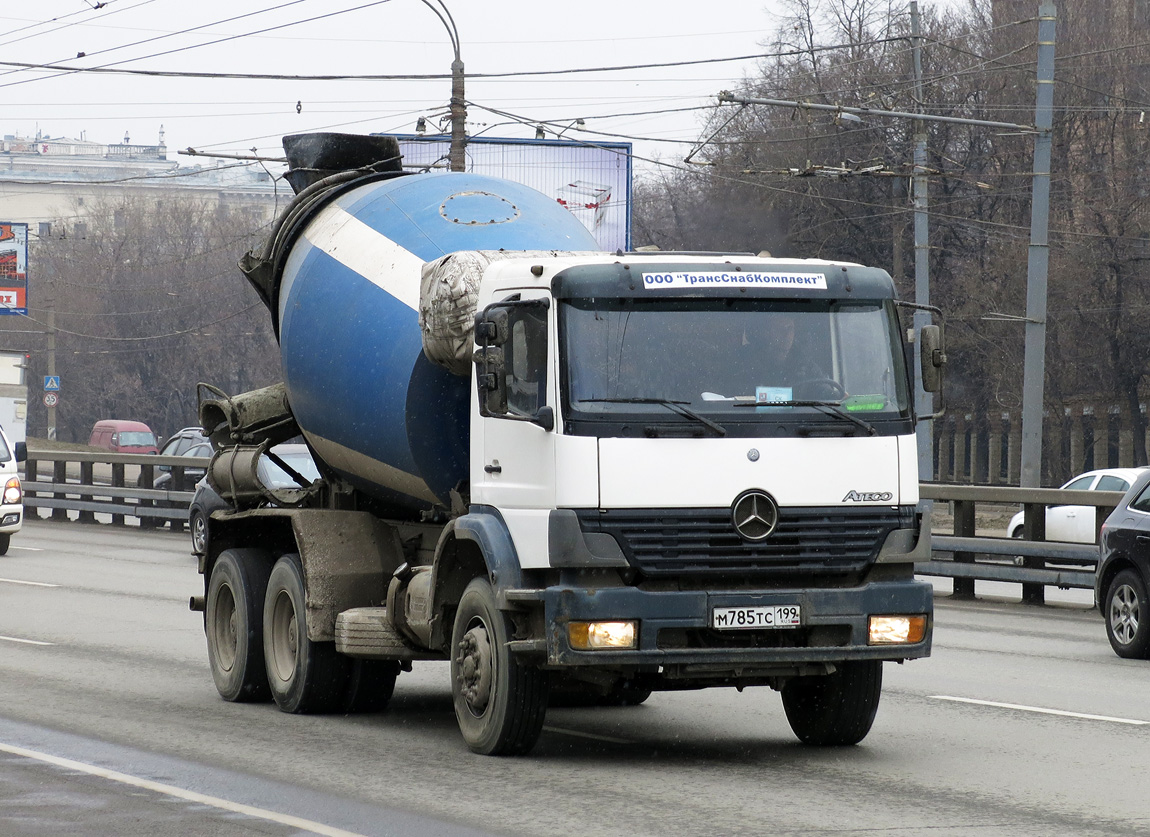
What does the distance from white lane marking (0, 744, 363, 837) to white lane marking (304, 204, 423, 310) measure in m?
2.79

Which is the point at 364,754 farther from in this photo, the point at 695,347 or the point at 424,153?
the point at 424,153

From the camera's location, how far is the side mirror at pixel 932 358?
8836mm

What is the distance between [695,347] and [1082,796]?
2.50 metres

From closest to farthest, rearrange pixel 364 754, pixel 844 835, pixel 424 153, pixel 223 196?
pixel 844 835, pixel 364 754, pixel 424 153, pixel 223 196

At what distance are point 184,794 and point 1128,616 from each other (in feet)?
26.8

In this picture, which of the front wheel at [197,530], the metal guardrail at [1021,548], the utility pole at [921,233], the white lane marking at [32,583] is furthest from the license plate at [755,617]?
the utility pole at [921,233]

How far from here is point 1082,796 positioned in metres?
7.64

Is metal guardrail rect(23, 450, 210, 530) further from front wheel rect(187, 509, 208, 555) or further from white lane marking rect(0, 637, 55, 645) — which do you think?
white lane marking rect(0, 637, 55, 645)

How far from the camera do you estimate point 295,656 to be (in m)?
10.7

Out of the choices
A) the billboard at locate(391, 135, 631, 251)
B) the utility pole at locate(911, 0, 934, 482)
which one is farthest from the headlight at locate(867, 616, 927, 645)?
the billboard at locate(391, 135, 631, 251)

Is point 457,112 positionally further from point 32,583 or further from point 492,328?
point 492,328

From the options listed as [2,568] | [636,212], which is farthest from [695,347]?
[636,212]

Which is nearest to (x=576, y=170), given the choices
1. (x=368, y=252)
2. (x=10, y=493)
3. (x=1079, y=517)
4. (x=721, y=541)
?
(x=1079, y=517)

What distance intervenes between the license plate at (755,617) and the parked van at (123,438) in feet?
192
